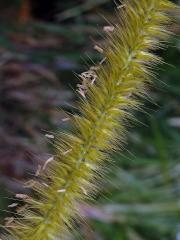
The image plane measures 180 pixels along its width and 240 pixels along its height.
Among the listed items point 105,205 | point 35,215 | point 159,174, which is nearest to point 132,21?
point 35,215

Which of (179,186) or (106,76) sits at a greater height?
(106,76)

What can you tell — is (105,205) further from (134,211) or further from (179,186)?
(179,186)

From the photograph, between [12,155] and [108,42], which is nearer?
[108,42]

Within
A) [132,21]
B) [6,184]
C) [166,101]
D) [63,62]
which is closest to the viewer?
[132,21]

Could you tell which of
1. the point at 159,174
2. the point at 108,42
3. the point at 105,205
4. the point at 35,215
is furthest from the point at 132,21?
the point at 159,174

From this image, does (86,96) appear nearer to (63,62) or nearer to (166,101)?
(166,101)

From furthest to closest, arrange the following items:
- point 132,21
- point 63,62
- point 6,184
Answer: point 63,62
point 6,184
point 132,21

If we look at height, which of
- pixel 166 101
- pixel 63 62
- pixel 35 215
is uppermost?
pixel 35 215
